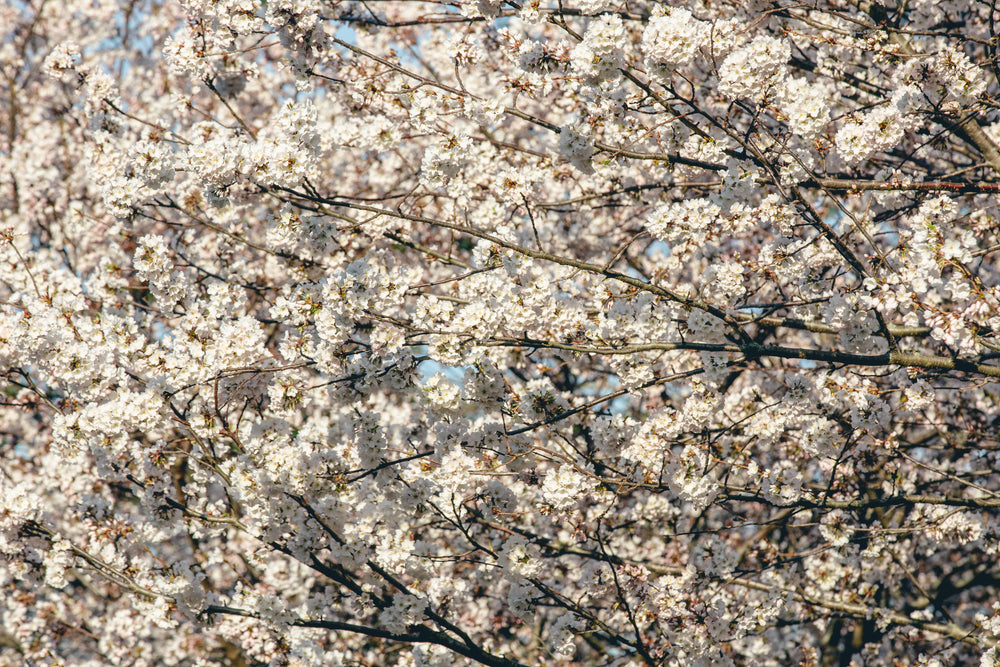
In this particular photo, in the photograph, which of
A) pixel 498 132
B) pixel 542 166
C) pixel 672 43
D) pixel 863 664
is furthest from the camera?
pixel 498 132

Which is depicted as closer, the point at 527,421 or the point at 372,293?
the point at 372,293

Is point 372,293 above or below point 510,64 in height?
below

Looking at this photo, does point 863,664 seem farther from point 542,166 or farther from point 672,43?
point 672,43

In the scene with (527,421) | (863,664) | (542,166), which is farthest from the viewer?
(863,664)

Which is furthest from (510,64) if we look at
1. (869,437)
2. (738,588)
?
(738,588)

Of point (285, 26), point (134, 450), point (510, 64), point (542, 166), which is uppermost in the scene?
point (510, 64)

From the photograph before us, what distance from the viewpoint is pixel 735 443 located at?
6.70m

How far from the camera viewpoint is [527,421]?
5.84 meters

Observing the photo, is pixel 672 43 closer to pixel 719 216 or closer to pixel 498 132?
pixel 719 216

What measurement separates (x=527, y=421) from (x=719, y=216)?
6.35 ft

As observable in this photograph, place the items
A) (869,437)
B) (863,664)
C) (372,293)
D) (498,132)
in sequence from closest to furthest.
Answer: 1. (372,293)
2. (869,437)
3. (863,664)
4. (498,132)

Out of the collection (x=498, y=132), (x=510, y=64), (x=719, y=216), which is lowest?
(x=719, y=216)

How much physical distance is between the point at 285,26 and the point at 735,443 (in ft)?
15.3

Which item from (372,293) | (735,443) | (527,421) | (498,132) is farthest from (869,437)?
(498,132)
